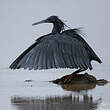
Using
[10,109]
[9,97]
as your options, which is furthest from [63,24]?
[10,109]

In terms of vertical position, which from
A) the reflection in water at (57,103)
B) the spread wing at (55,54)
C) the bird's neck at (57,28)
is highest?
the bird's neck at (57,28)

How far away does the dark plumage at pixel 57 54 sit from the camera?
15.7ft

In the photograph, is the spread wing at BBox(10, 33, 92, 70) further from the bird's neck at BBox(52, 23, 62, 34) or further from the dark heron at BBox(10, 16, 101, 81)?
the bird's neck at BBox(52, 23, 62, 34)

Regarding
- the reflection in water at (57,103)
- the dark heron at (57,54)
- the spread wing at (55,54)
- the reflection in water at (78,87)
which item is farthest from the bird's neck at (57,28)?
the reflection in water at (57,103)

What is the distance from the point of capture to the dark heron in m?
4.77

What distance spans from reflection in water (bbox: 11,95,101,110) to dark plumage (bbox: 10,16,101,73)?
1030 mm

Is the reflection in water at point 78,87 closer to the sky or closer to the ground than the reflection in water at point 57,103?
closer to the sky

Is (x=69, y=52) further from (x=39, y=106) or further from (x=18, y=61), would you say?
(x=39, y=106)

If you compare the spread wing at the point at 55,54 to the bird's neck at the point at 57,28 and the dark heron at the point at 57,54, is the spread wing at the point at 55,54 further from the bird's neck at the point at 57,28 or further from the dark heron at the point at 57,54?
the bird's neck at the point at 57,28

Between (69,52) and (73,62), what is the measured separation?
0.16 meters

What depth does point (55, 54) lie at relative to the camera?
4.92 meters

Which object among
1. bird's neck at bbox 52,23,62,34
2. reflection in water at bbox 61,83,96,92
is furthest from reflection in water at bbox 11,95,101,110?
bird's neck at bbox 52,23,62,34

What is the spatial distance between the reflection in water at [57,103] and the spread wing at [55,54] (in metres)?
1.03

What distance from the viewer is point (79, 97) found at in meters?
3.69
